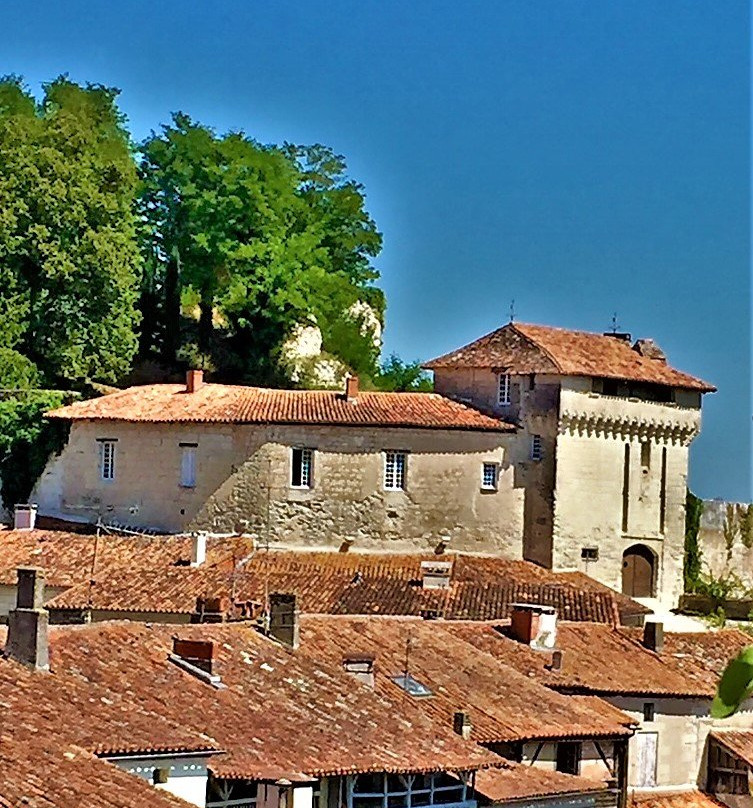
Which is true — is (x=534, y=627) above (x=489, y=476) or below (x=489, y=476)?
below

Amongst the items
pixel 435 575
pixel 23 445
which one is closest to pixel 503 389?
pixel 435 575

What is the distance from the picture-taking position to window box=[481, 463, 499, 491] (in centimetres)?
4912

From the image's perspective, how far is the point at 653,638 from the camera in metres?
37.3

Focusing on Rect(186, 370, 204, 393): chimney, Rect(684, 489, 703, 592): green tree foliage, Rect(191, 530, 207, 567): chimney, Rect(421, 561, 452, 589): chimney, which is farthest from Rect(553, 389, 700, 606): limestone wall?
Rect(191, 530, 207, 567): chimney

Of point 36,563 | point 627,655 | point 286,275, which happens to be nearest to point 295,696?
point 627,655

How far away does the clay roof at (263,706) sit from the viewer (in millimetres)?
21250

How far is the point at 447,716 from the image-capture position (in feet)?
85.6

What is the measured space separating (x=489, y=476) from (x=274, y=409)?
6220mm

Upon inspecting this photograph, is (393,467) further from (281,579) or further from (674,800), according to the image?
(674,800)

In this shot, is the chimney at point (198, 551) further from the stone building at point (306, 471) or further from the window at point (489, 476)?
the window at point (489, 476)

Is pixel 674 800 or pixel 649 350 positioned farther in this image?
pixel 649 350

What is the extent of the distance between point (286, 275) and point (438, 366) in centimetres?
872

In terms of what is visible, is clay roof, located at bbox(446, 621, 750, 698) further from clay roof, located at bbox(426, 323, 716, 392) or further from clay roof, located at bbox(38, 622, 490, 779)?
clay roof, located at bbox(426, 323, 716, 392)

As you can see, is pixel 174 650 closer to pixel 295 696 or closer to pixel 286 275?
pixel 295 696
